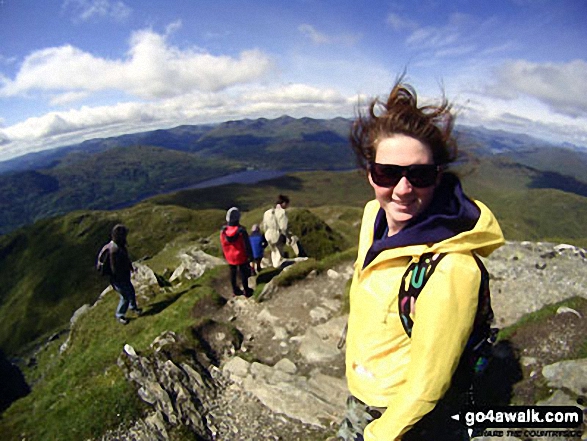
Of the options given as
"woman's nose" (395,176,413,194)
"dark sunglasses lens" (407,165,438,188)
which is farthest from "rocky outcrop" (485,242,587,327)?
"woman's nose" (395,176,413,194)

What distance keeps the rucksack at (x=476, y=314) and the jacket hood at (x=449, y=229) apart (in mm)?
121

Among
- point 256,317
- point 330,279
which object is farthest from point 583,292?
point 256,317

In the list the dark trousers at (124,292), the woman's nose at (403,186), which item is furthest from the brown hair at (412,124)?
the dark trousers at (124,292)

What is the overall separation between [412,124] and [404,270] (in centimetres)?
143

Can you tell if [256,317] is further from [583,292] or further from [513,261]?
[583,292]

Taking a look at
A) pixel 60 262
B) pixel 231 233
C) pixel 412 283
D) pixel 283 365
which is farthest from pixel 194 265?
pixel 60 262

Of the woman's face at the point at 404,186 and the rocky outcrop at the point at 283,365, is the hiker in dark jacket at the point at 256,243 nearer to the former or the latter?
the rocky outcrop at the point at 283,365

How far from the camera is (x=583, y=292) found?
566 inches

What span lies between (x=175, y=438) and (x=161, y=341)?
3.69 metres

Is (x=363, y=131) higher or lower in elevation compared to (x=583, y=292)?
higher

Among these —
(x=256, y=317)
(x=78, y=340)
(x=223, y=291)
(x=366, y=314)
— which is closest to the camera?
(x=366, y=314)

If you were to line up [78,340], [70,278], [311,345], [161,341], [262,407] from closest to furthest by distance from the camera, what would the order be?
[262,407] < [161,341] < [311,345] < [78,340] < [70,278]

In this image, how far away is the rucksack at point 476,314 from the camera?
9.46 feet

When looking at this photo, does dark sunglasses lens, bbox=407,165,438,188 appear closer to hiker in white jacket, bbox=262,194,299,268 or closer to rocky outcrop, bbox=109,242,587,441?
rocky outcrop, bbox=109,242,587,441
